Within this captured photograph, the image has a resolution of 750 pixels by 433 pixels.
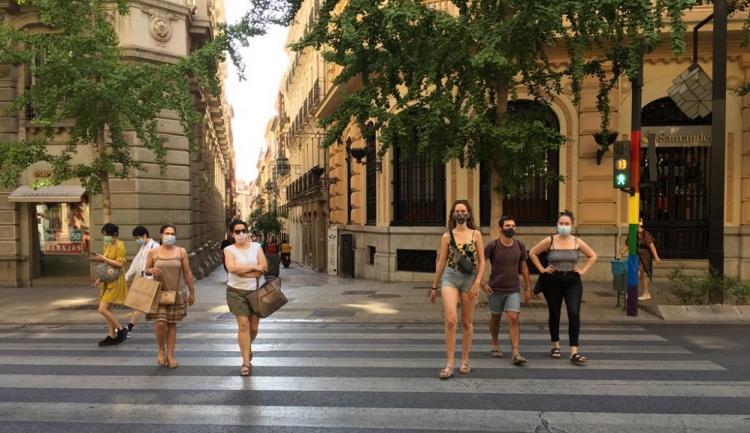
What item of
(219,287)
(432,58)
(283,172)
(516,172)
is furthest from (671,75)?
(283,172)

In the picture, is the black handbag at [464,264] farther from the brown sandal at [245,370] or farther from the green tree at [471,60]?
the green tree at [471,60]

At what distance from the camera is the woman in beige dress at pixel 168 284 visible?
6531mm

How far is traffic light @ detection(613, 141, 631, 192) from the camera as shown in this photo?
33.2 ft

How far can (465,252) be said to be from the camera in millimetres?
5910

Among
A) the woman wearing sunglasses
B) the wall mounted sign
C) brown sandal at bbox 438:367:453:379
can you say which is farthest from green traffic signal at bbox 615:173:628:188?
the woman wearing sunglasses

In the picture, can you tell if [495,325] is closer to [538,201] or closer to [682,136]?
[538,201]

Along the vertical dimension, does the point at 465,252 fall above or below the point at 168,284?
above

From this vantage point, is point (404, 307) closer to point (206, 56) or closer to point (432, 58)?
point (432, 58)

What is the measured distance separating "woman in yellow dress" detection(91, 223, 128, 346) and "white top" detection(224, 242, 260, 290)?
2.79 m

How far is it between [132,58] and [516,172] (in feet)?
38.9

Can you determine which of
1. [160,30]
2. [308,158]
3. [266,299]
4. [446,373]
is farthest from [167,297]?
[308,158]

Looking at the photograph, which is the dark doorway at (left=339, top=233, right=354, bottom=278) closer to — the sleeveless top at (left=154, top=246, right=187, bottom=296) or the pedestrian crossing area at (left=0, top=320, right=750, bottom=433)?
the pedestrian crossing area at (left=0, top=320, right=750, bottom=433)

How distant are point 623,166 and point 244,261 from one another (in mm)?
7212

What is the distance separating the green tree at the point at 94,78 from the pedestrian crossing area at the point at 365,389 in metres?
5.25
